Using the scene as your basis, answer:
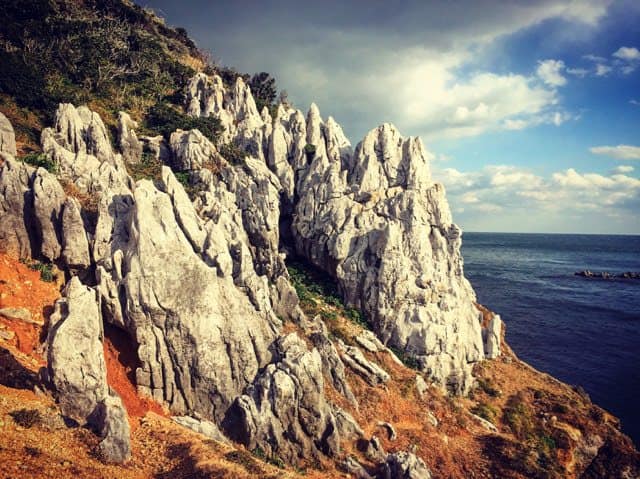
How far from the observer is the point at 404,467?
72.5ft

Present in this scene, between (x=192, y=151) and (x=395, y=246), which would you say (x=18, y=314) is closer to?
(x=192, y=151)

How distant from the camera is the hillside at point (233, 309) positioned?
61.0 ft

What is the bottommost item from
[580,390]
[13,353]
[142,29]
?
[580,390]

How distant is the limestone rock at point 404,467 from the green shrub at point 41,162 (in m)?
33.4

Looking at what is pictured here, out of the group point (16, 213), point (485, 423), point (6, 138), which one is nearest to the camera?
point (16, 213)

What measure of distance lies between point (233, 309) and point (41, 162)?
808 inches

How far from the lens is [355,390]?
30.3m

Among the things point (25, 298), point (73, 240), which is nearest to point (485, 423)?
point (73, 240)

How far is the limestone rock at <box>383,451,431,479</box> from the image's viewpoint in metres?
21.9

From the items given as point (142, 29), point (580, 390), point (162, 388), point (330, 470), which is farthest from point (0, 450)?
point (142, 29)

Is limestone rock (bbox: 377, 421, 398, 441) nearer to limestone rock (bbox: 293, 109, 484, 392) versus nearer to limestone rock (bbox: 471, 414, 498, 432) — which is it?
limestone rock (bbox: 293, 109, 484, 392)

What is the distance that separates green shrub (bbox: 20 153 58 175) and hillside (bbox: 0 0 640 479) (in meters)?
0.24

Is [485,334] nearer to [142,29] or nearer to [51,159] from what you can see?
[51,159]

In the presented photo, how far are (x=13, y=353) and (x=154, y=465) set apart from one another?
9.45 meters
